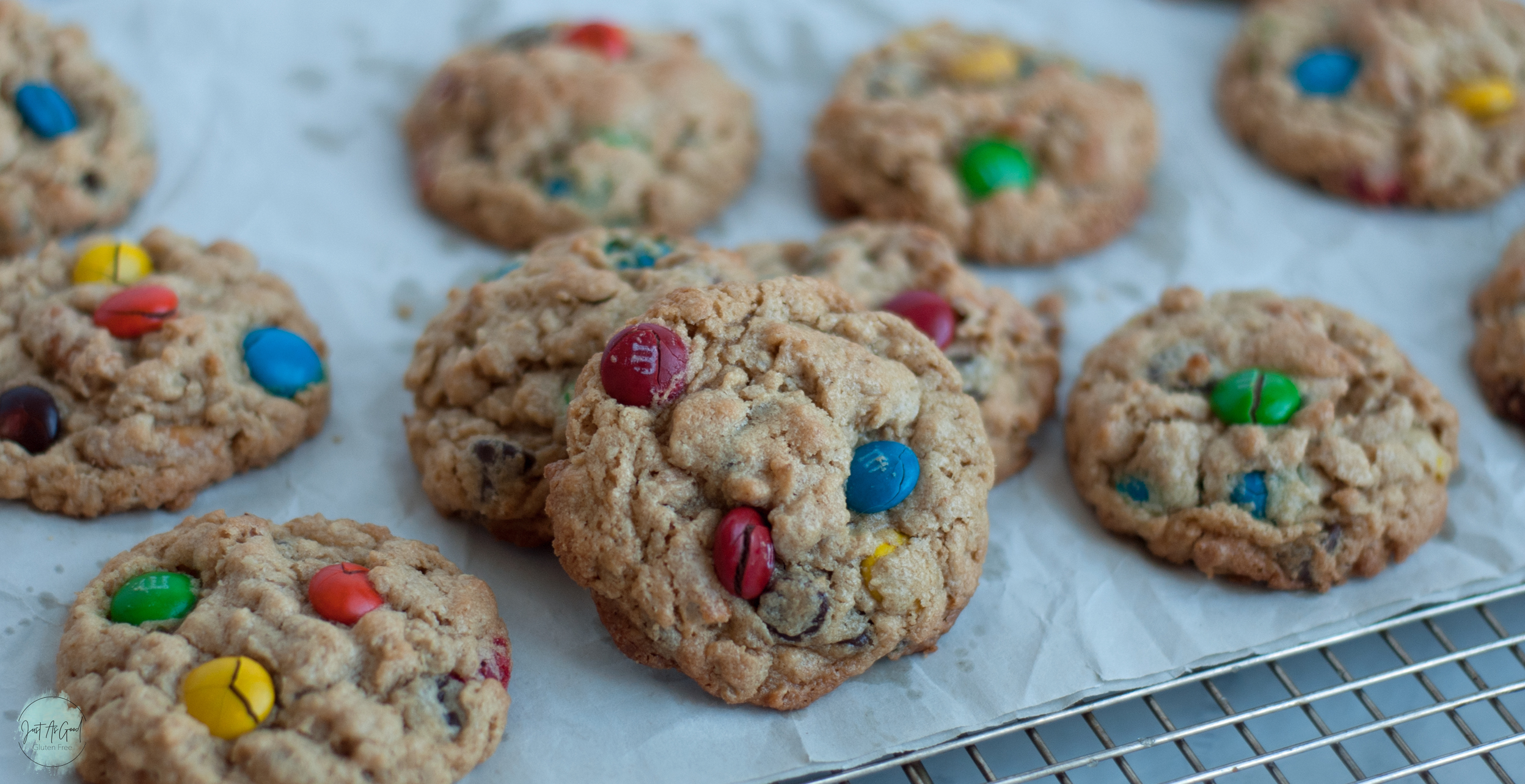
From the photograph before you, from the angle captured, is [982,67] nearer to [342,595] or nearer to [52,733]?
[342,595]

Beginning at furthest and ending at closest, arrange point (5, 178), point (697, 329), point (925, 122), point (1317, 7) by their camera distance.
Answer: point (1317, 7)
point (925, 122)
point (5, 178)
point (697, 329)

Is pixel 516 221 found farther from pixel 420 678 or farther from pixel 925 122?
pixel 420 678

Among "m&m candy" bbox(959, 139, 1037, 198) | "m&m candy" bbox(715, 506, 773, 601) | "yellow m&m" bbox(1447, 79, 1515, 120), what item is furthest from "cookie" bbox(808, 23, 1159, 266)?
"m&m candy" bbox(715, 506, 773, 601)

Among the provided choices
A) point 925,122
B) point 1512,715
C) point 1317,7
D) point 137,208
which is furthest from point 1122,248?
point 137,208

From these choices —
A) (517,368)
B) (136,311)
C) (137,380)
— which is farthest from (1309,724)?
(136,311)

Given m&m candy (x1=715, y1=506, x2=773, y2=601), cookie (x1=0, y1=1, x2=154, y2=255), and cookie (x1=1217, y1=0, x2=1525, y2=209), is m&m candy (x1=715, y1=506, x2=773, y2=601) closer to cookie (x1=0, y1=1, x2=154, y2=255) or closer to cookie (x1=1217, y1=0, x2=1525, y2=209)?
cookie (x1=0, y1=1, x2=154, y2=255)
